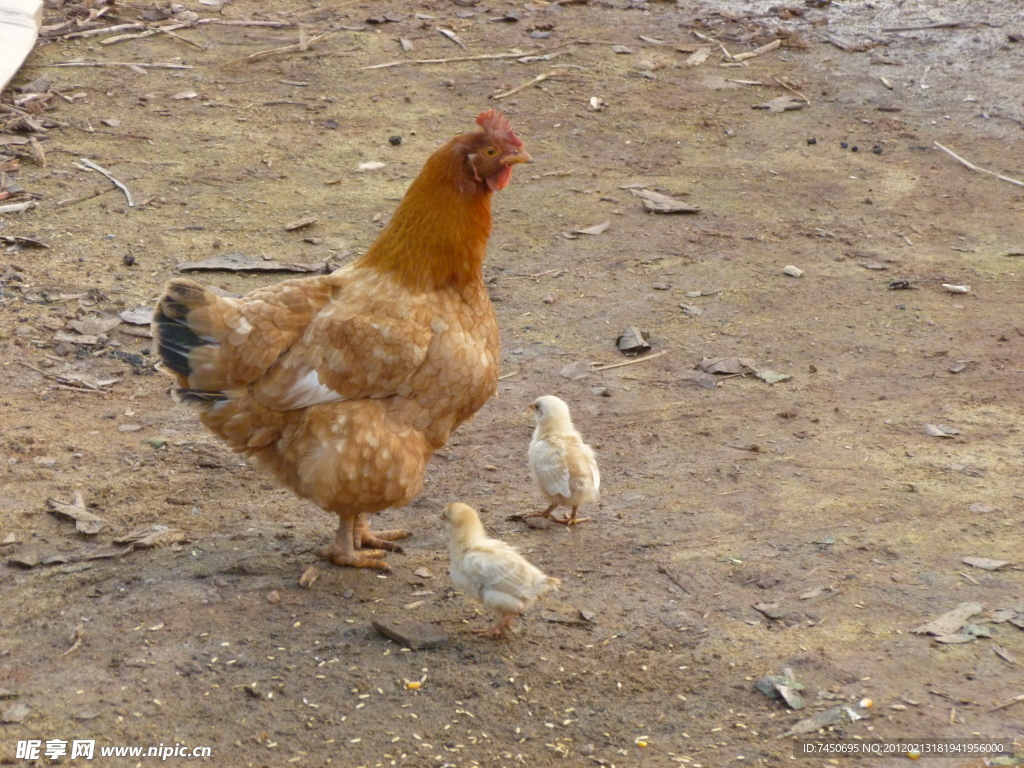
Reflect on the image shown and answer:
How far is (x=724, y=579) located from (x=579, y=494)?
777mm

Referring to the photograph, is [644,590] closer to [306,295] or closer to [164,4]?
[306,295]

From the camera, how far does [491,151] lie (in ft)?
15.4

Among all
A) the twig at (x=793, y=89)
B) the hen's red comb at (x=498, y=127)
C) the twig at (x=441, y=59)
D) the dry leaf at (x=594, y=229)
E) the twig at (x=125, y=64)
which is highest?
the hen's red comb at (x=498, y=127)

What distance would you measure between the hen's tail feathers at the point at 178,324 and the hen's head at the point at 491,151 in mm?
1273

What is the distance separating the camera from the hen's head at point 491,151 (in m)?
4.68

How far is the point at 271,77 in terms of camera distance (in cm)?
1041

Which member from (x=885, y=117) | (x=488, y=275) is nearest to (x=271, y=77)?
(x=488, y=275)

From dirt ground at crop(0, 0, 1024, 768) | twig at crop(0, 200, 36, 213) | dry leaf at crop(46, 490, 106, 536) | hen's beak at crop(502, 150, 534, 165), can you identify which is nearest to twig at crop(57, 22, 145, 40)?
dirt ground at crop(0, 0, 1024, 768)

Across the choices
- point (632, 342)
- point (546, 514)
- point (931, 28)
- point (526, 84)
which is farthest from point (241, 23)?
point (546, 514)

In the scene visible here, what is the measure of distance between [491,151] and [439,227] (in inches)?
16.0

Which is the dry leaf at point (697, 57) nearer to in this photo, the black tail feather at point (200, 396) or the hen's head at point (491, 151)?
the hen's head at point (491, 151)

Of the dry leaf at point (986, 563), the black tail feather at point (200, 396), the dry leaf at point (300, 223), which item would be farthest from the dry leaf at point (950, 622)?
the dry leaf at point (300, 223)

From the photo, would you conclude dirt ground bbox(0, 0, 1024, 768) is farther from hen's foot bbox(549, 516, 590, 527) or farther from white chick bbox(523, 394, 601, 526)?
white chick bbox(523, 394, 601, 526)

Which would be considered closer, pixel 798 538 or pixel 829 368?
pixel 798 538
